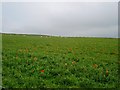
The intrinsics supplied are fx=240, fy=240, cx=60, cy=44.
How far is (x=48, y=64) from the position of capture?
70.1 ft

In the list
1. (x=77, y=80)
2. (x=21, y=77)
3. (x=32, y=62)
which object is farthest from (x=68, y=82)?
(x=32, y=62)

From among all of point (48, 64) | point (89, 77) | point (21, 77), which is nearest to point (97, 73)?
point (89, 77)

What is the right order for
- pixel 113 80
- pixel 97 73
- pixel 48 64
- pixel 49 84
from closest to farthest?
1. pixel 49 84
2. pixel 113 80
3. pixel 97 73
4. pixel 48 64

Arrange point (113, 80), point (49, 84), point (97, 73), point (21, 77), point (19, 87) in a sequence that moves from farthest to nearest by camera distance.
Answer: point (97, 73), point (113, 80), point (21, 77), point (49, 84), point (19, 87)

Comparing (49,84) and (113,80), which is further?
(113,80)

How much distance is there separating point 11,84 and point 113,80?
744 centimetres

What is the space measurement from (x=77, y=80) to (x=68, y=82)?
0.78 meters

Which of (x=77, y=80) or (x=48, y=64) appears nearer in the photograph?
(x=77, y=80)

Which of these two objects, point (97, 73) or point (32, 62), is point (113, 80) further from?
point (32, 62)

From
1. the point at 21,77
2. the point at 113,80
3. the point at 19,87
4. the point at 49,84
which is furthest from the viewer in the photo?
the point at 113,80

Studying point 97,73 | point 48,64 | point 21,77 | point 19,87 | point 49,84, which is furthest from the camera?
point 48,64

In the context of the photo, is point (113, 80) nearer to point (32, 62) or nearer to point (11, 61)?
point (32, 62)

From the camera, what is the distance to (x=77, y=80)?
16.5 meters

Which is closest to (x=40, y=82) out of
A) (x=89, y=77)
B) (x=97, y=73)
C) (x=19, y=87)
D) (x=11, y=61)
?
(x=19, y=87)
